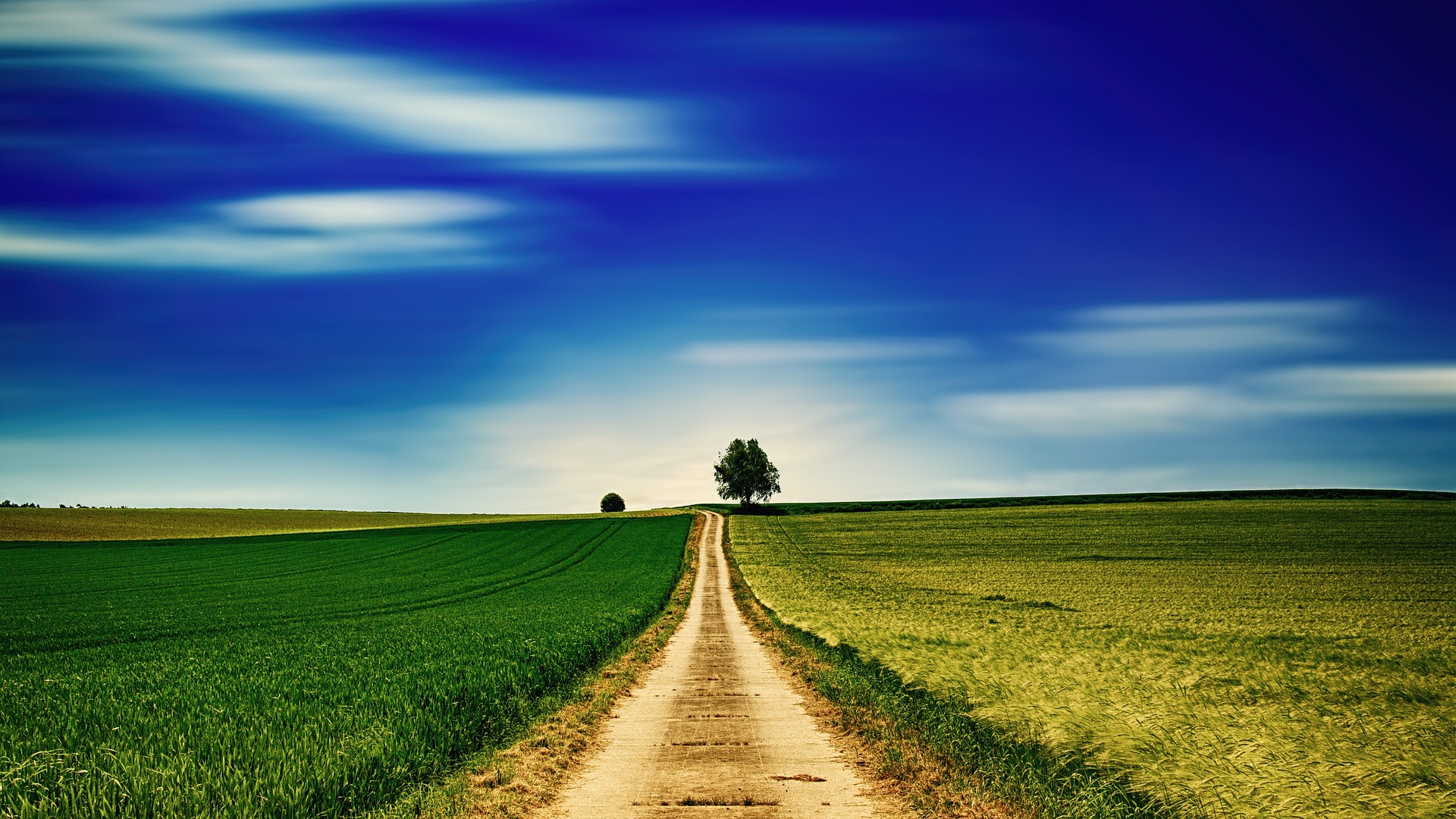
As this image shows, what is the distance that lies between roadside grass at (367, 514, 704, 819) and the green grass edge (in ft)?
14.0

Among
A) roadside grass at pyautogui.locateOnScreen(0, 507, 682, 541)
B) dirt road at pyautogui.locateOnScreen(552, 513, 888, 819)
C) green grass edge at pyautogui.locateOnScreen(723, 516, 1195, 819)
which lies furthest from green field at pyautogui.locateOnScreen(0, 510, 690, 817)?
roadside grass at pyautogui.locateOnScreen(0, 507, 682, 541)

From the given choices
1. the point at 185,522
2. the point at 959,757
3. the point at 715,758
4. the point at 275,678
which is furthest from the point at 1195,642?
the point at 185,522

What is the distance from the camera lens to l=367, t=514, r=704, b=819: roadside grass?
8.64m

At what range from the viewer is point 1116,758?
24.2 feet

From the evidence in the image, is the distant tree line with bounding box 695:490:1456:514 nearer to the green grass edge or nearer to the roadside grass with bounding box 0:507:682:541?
the roadside grass with bounding box 0:507:682:541

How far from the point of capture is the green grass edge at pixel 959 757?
708 cm

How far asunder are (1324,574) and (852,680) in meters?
39.2

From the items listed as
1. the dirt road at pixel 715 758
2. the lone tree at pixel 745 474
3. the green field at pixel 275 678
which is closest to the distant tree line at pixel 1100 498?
the lone tree at pixel 745 474

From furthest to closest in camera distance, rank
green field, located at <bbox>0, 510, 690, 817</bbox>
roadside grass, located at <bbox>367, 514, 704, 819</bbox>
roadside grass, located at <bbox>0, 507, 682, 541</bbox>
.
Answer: roadside grass, located at <bbox>0, 507, 682, 541</bbox> < roadside grass, located at <bbox>367, 514, 704, 819</bbox> < green field, located at <bbox>0, 510, 690, 817</bbox>

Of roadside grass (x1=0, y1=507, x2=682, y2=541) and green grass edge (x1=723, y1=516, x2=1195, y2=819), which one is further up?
green grass edge (x1=723, y1=516, x2=1195, y2=819)

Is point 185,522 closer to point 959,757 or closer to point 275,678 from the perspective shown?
point 275,678

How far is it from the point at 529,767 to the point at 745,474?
118183 millimetres

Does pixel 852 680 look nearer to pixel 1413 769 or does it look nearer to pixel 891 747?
pixel 891 747

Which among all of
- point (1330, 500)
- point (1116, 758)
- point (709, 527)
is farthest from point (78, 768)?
point (1330, 500)
